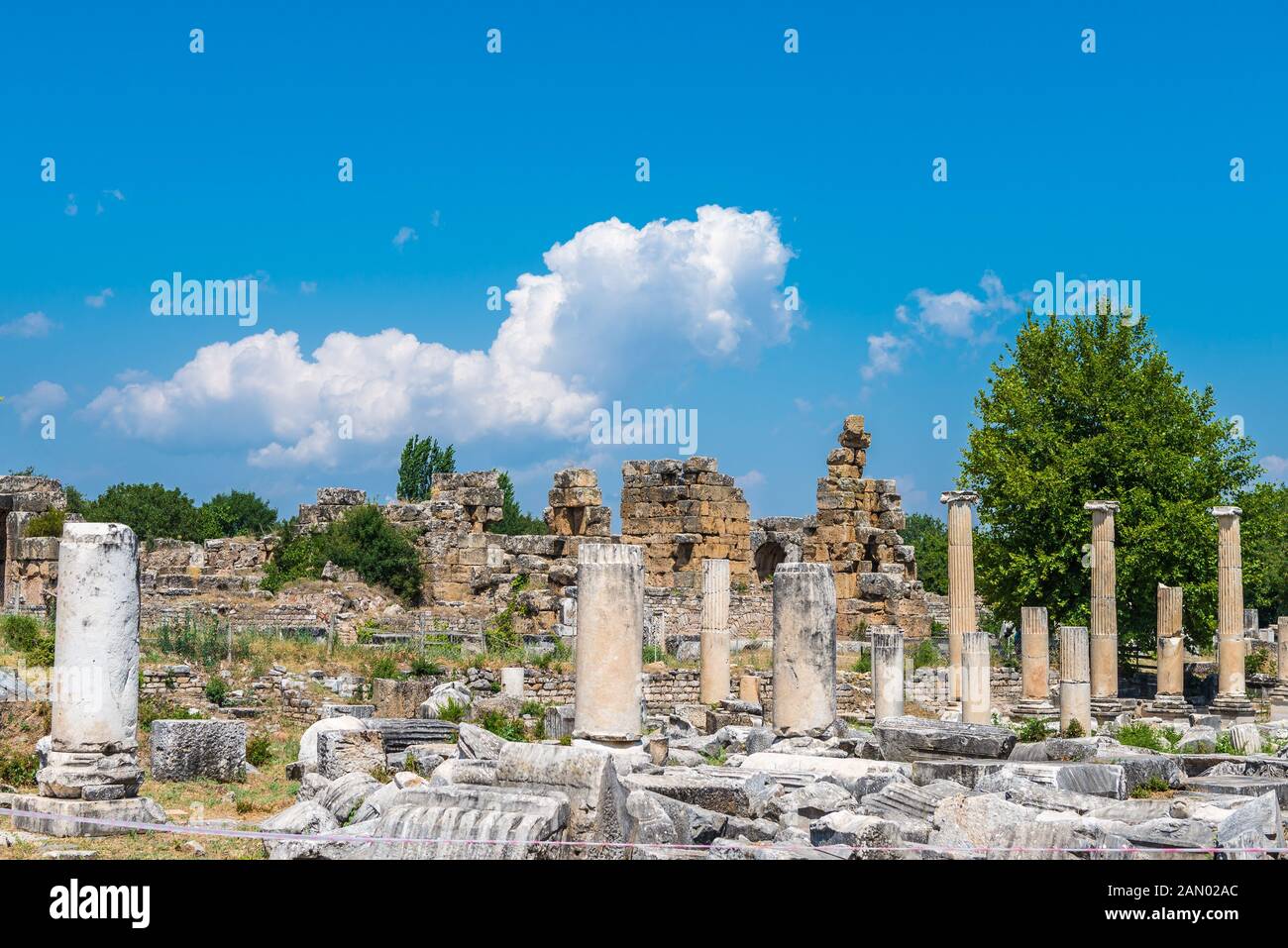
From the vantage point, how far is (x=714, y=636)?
71.5ft

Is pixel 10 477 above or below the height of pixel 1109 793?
above

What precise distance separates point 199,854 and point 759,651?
18.9 m

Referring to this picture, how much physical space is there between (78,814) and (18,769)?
3018mm

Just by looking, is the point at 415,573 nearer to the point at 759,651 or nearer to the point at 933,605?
the point at 759,651

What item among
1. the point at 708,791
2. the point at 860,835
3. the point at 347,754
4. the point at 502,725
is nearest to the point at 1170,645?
the point at 502,725

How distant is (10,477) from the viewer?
29734mm

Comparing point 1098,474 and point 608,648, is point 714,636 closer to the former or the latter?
point 608,648

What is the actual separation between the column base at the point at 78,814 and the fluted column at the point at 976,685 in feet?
43.4

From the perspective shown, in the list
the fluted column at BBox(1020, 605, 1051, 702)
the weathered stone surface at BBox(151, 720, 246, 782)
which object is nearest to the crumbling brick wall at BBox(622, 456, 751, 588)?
the fluted column at BBox(1020, 605, 1051, 702)

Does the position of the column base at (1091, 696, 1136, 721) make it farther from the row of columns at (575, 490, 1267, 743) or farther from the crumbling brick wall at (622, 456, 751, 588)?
the crumbling brick wall at (622, 456, 751, 588)

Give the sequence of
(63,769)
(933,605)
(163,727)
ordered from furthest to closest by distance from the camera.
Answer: (933,605), (163,727), (63,769)

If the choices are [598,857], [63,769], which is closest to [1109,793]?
[598,857]

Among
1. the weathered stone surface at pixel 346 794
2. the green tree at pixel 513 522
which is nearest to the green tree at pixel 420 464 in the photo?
the green tree at pixel 513 522

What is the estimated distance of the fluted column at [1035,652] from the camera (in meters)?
25.2
